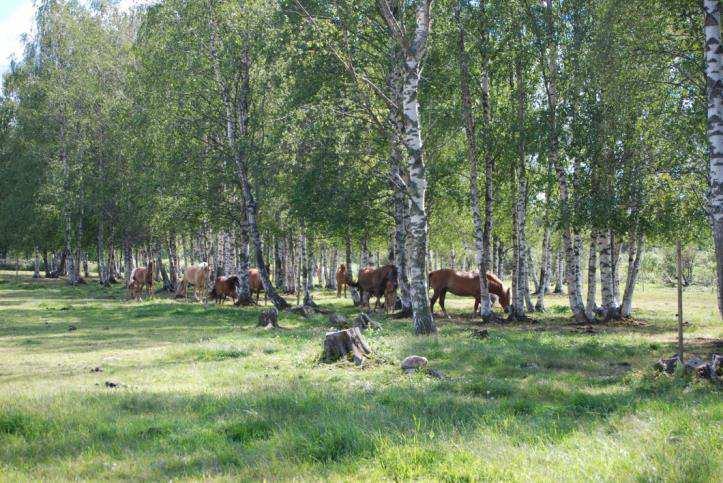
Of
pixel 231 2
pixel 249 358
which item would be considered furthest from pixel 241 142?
pixel 249 358

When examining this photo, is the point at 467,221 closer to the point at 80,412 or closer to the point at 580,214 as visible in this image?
the point at 580,214

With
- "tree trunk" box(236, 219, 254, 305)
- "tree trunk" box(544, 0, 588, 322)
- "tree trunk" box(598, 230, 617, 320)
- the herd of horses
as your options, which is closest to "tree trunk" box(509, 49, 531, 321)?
"tree trunk" box(544, 0, 588, 322)

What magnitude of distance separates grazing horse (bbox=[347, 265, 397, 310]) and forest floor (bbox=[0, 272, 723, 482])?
533 inches

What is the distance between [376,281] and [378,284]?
35cm

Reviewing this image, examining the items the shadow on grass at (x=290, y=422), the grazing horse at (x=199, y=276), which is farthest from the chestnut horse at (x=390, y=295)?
the shadow on grass at (x=290, y=422)

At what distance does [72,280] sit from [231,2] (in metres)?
30.9

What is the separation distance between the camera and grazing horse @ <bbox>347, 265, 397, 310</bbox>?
96.5 ft

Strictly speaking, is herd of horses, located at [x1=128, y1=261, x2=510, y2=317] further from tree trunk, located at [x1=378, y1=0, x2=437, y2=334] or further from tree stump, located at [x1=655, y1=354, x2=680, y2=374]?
tree stump, located at [x1=655, y1=354, x2=680, y2=374]

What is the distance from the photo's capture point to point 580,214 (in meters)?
20.0

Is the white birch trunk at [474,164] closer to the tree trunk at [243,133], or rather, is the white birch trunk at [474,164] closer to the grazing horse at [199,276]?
the tree trunk at [243,133]

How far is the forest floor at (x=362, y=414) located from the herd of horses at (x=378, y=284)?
13254 mm

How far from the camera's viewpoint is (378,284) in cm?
3062

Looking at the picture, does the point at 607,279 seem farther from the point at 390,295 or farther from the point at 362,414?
the point at 362,414

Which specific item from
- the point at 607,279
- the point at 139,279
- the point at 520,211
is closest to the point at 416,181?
the point at 520,211
